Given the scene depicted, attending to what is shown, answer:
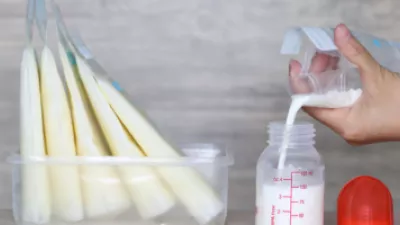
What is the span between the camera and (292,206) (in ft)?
2.27

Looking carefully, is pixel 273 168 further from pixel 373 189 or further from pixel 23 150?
pixel 23 150

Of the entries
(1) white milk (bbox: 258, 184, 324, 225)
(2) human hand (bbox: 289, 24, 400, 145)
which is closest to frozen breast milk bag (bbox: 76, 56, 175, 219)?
(1) white milk (bbox: 258, 184, 324, 225)

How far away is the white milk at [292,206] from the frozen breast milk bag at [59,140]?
0.22m

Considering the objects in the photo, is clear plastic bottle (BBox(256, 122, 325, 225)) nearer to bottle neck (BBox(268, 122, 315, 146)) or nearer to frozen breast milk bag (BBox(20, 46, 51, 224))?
bottle neck (BBox(268, 122, 315, 146))

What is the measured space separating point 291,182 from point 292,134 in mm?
59

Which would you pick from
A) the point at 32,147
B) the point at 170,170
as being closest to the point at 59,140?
the point at 32,147

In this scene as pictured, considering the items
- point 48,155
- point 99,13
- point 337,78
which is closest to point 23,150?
point 48,155

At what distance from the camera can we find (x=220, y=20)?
0.94m

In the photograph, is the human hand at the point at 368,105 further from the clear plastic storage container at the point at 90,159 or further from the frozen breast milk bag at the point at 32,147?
the frozen breast milk bag at the point at 32,147

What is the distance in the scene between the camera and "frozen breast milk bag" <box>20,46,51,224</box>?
0.71 metres

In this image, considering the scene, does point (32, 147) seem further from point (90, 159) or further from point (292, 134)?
point (292, 134)

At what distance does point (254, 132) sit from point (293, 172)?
0.23m

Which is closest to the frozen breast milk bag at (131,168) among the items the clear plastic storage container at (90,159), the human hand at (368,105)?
the clear plastic storage container at (90,159)

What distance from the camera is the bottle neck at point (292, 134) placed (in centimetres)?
72
